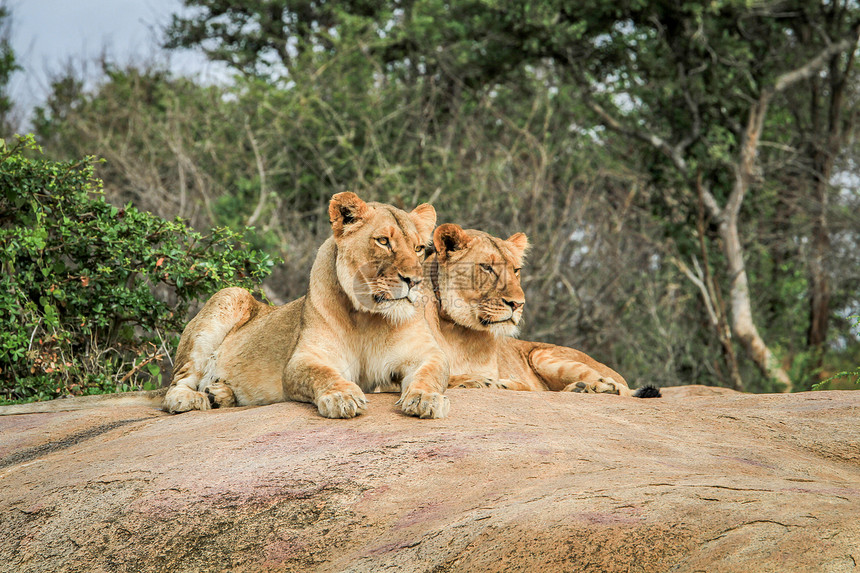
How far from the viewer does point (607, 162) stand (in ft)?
51.1

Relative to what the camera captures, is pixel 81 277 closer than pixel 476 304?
No

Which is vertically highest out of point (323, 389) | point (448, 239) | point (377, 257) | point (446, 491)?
point (448, 239)

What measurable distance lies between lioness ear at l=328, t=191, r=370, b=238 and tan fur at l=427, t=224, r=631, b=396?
78 centimetres

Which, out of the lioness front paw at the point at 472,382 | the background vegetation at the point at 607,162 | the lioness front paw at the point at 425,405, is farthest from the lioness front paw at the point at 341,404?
the background vegetation at the point at 607,162

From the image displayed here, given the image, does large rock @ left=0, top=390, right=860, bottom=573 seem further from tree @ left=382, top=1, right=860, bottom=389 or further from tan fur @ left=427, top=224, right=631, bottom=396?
tree @ left=382, top=1, right=860, bottom=389

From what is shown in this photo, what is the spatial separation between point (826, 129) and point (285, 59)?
38.8ft

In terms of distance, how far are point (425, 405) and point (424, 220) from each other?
151cm

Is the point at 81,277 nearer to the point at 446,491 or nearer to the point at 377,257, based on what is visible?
the point at 377,257

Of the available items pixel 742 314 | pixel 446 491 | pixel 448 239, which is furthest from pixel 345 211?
pixel 742 314

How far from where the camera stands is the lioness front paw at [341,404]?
412cm

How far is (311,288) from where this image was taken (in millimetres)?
5090

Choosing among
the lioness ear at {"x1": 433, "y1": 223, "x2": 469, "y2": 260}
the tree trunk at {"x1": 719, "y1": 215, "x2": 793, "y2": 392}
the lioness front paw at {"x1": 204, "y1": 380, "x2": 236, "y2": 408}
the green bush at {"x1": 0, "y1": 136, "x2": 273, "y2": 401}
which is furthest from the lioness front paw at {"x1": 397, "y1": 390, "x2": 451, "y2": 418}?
the tree trunk at {"x1": 719, "y1": 215, "x2": 793, "y2": 392}

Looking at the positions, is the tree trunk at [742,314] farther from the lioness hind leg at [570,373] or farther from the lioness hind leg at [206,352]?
the lioness hind leg at [206,352]

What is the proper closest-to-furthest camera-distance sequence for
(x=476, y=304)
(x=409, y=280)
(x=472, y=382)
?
(x=409, y=280), (x=472, y=382), (x=476, y=304)
